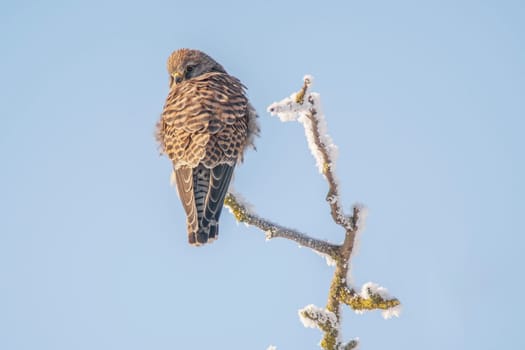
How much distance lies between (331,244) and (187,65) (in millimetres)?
4384

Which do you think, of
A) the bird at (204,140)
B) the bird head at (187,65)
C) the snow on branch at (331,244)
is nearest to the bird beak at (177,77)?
the bird head at (187,65)

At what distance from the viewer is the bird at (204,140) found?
659 centimetres

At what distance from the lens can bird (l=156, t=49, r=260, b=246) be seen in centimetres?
659

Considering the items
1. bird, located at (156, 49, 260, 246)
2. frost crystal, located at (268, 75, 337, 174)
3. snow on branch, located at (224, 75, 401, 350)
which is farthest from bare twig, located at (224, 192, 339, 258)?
bird, located at (156, 49, 260, 246)

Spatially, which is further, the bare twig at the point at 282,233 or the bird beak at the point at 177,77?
the bird beak at the point at 177,77

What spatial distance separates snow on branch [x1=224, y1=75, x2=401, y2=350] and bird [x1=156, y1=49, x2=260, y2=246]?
1762mm

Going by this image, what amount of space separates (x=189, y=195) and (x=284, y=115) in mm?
2671

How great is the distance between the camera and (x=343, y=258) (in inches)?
188

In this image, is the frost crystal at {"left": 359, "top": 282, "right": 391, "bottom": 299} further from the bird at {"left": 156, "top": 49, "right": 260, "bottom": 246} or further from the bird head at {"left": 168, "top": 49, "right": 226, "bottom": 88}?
the bird head at {"left": 168, "top": 49, "right": 226, "bottom": 88}

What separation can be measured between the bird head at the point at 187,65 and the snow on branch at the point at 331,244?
4.11 metres

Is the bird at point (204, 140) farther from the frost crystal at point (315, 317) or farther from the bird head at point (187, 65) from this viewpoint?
the frost crystal at point (315, 317)

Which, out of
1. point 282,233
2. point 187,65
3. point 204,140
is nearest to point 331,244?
point 282,233

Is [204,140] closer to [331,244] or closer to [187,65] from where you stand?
[187,65]

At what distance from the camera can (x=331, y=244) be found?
15.9ft
